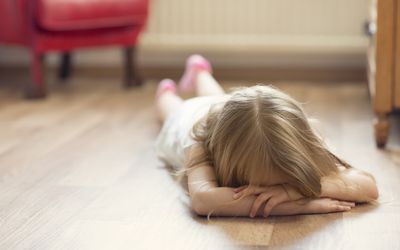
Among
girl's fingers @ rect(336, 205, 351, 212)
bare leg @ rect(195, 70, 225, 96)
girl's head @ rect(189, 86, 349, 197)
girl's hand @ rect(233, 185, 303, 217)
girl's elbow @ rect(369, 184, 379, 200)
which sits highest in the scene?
girl's head @ rect(189, 86, 349, 197)

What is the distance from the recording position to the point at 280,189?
131cm

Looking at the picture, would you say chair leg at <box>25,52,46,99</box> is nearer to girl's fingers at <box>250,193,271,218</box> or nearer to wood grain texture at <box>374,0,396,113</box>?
wood grain texture at <box>374,0,396,113</box>

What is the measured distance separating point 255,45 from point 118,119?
0.86 meters

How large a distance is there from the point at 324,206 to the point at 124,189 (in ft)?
1.45

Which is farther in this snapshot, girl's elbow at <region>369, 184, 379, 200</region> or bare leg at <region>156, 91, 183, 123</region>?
bare leg at <region>156, 91, 183, 123</region>

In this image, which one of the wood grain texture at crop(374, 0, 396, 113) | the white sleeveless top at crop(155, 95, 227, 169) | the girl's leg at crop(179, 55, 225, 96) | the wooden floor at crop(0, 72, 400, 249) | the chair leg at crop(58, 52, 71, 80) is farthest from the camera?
the chair leg at crop(58, 52, 71, 80)

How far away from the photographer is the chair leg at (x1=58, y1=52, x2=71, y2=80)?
9.86 ft

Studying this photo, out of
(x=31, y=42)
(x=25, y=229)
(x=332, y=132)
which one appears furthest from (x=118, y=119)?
(x=25, y=229)

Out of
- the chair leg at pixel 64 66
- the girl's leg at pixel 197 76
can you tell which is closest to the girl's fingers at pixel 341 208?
the girl's leg at pixel 197 76

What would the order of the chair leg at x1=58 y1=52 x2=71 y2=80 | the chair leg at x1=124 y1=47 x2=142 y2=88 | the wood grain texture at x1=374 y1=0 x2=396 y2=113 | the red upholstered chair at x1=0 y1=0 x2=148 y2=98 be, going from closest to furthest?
1. the wood grain texture at x1=374 y1=0 x2=396 y2=113
2. the red upholstered chair at x1=0 y1=0 x2=148 y2=98
3. the chair leg at x1=124 y1=47 x2=142 y2=88
4. the chair leg at x1=58 y1=52 x2=71 y2=80

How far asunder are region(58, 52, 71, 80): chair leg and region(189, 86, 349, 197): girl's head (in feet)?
5.75

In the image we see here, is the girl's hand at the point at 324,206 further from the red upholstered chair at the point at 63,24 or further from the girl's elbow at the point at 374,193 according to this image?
the red upholstered chair at the point at 63,24

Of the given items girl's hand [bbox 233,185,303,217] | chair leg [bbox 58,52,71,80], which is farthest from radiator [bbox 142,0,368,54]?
girl's hand [bbox 233,185,303,217]

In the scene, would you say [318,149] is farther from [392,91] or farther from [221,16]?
[221,16]
